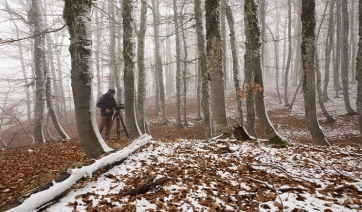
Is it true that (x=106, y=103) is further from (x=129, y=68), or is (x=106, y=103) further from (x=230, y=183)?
(x=230, y=183)

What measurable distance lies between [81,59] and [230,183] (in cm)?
368

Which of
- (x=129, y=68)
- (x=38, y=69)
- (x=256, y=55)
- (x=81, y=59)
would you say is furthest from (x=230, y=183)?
(x=38, y=69)

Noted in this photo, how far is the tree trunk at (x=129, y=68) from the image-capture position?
7.15 metres

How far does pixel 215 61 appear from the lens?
6707mm

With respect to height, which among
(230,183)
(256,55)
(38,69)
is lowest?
(230,183)

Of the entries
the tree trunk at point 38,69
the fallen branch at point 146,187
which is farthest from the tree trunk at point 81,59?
the tree trunk at point 38,69

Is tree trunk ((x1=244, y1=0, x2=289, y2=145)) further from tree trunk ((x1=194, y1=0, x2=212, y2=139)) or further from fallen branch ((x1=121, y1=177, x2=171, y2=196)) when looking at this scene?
fallen branch ((x1=121, y1=177, x2=171, y2=196))

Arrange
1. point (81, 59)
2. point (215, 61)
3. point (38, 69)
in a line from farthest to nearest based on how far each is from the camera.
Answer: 1. point (38, 69)
2. point (215, 61)
3. point (81, 59)

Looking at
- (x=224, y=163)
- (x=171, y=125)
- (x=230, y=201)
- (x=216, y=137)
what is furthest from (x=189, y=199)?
(x=171, y=125)

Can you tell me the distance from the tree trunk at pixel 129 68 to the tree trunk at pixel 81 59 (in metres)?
2.72

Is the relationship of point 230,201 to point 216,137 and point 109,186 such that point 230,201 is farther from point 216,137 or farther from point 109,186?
point 216,137

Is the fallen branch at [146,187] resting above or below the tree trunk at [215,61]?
below

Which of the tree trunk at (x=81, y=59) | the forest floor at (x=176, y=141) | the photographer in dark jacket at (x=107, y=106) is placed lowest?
the forest floor at (x=176, y=141)

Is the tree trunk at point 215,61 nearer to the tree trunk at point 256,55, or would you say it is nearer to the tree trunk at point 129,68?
the tree trunk at point 256,55
